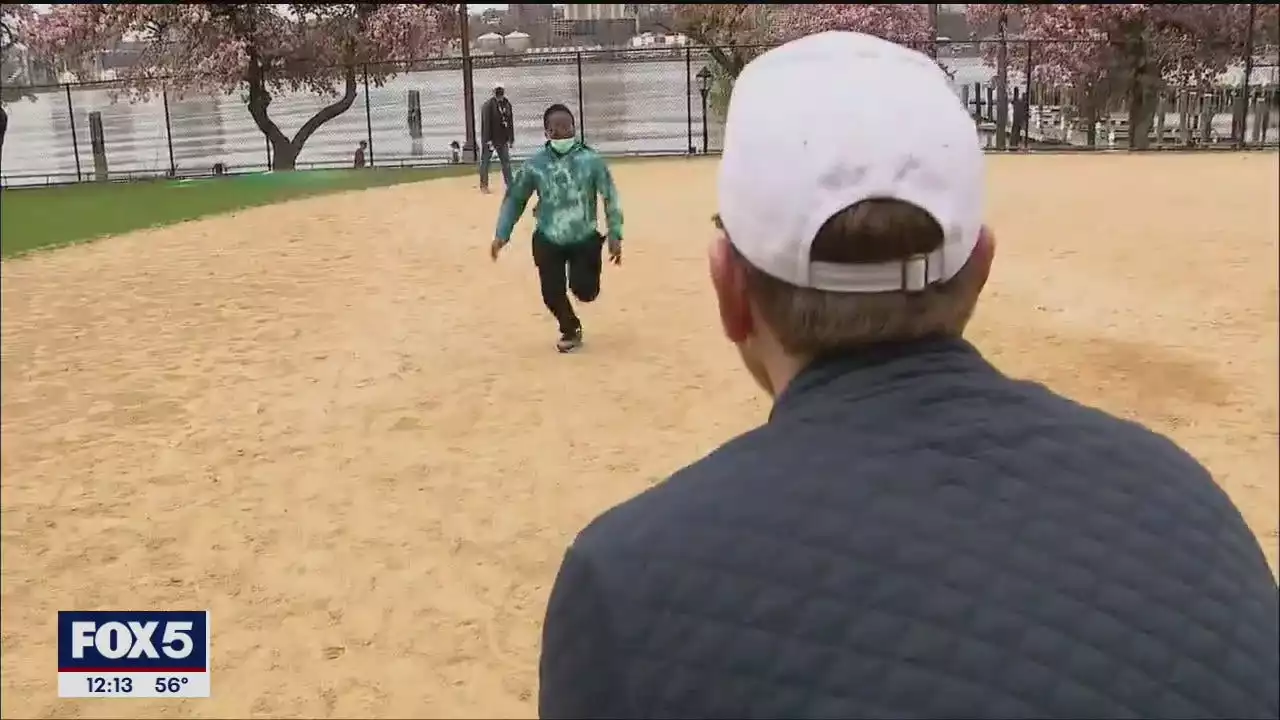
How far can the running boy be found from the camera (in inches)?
332

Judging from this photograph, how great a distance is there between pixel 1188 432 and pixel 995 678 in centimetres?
623

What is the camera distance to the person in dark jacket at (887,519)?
3.65 feet

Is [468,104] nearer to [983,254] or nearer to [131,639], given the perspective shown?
[131,639]

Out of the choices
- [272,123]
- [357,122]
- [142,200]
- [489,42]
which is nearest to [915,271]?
[142,200]

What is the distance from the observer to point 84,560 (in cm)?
559

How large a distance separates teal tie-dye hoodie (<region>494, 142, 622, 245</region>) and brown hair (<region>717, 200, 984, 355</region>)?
281 inches

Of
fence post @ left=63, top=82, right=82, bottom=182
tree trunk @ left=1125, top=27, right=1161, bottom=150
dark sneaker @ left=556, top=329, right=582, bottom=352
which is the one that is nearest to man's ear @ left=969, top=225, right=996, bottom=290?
dark sneaker @ left=556, top=329, right=582, bottom=352

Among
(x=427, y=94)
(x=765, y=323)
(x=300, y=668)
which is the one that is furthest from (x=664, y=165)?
(x=765, y=323)

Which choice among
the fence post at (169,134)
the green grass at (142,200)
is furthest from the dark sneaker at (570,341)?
the fence post at (169,134)

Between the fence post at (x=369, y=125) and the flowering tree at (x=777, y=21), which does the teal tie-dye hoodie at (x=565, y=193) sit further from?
the flowering tree at (x=777, y=21)

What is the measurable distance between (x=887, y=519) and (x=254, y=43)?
32.2 metres

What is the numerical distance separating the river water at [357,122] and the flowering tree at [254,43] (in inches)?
25.7

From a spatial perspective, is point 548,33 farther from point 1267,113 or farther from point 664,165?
point 1267,113

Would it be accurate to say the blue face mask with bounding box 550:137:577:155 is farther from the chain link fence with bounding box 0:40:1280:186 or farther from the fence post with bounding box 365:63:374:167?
the fence post with bounding box 365:63:374:167
